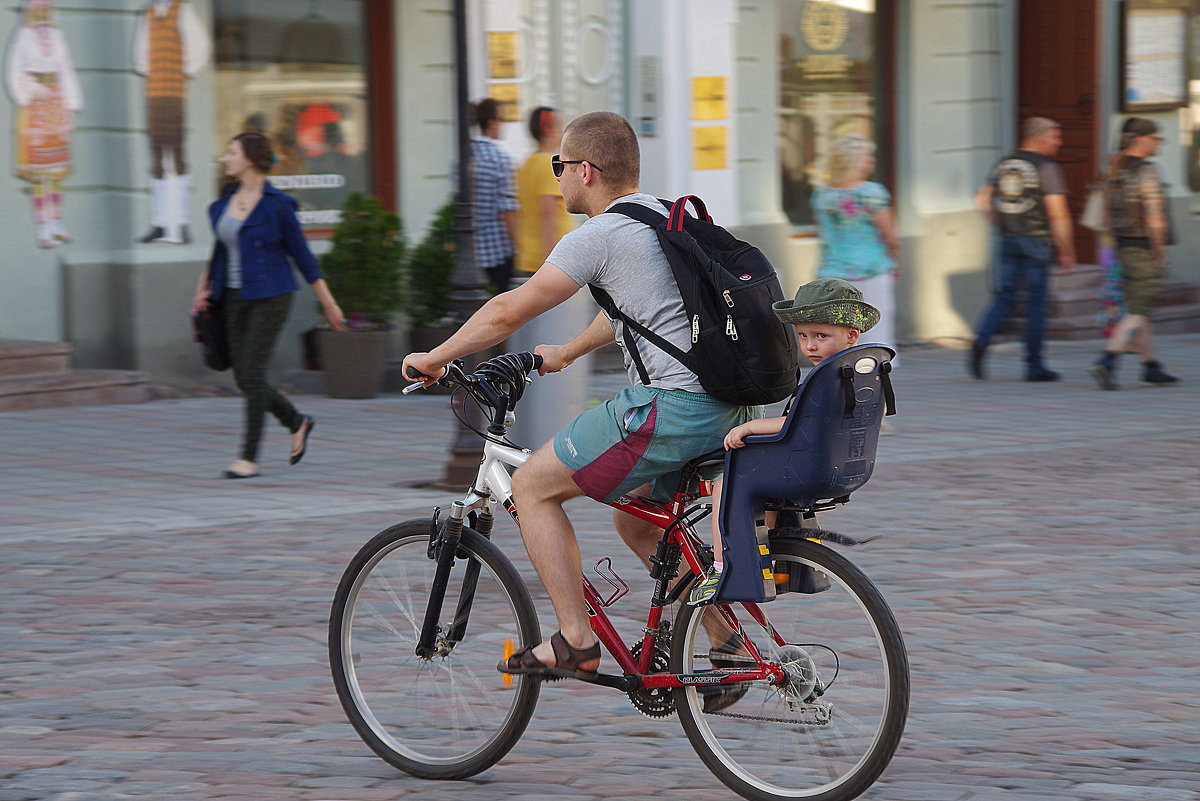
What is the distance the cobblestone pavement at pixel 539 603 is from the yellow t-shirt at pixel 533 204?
51.6 inches

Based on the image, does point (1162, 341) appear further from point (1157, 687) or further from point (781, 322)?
point (781, 322)

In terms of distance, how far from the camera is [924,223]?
17.1 m

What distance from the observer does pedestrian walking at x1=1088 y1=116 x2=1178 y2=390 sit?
485 inches

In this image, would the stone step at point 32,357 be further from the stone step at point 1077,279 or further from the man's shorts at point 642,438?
the stone step at point 1077,279

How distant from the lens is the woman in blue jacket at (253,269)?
9070 mm

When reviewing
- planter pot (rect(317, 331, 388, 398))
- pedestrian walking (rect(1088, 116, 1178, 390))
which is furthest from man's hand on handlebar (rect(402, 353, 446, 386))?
pedestrian walking (rect(1088, 116, 1178, 390))

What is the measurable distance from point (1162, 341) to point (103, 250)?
966cm

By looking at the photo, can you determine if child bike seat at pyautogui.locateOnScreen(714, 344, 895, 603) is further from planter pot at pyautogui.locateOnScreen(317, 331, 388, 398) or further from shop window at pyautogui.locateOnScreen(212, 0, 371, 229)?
shop window at pyautogui.locateOnScreen(212, 0, 371, 229)

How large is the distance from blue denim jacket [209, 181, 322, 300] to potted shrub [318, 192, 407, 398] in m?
3.22

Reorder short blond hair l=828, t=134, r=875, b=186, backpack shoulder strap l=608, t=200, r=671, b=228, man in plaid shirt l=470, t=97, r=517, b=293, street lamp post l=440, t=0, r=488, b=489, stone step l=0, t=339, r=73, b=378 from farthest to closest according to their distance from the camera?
1. man in plaid shirt l=470, t=97, r=517, b=293
2. stone step l=0, t=339, r=73, b=378
3. short blond hair l=828, t=134, r=875, b=186
4. street lamp post l=440, t=0, r=488, b=489
5. backpack shoulder strap l=608, t=200, r=671, b=228

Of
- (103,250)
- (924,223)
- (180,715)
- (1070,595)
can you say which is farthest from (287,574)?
(924,223)

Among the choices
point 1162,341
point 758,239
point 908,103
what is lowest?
point 1162,341

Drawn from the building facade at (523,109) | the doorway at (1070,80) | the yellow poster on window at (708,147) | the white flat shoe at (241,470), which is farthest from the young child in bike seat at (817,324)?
the doorway at (1070,80)

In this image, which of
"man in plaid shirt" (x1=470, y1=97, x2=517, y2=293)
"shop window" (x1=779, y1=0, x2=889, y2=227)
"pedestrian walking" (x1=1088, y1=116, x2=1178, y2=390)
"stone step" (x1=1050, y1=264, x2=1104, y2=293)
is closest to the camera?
"pedestrian walking" (x1=1088, y1=116, x2=1178, y2=390)
